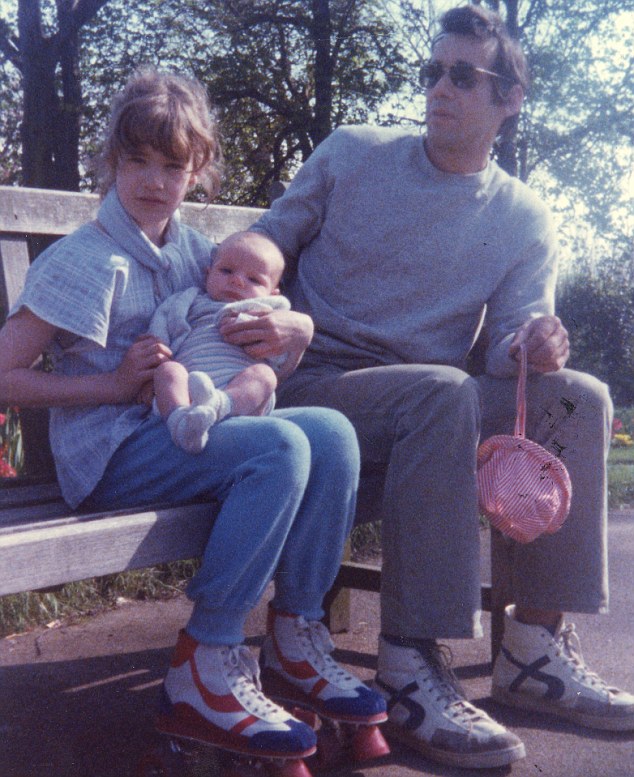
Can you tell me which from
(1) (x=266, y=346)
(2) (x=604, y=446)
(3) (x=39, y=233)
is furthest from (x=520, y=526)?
(3) (x=39, y=233)

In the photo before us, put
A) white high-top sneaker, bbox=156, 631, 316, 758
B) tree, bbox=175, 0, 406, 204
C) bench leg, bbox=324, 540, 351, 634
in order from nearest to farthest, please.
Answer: white high-top sneaker, bbox=156, 631, 316, 758
bench leg, bbox=324, 540, 351, 634
tree, bbox=175, 0, 406, 204

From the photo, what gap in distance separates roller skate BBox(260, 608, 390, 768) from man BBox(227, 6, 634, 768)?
17cm

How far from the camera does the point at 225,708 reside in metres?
2.07

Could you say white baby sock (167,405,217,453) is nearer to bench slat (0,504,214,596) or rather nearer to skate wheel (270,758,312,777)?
bench slat (0,504,214,596)

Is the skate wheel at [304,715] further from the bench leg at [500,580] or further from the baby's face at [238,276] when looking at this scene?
the baby's face at [238,276]

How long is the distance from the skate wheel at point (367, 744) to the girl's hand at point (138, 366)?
2.97 ft

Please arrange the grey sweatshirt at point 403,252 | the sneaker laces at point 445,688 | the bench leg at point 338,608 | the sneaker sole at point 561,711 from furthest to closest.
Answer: the bench leg at point 338,608
the grey sweatshirt at point 403,252
the sneaker sole at point 561,711
the sneaker laces at point 445,688

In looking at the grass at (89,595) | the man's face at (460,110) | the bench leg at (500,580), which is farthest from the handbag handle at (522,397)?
the grass at (89,595)

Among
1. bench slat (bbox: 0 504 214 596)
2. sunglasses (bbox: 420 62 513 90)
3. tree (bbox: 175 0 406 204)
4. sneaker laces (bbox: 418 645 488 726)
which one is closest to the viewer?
bench slat (bbox: 0 504 214 596)

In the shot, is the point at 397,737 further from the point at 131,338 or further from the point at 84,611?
the point at 84,611

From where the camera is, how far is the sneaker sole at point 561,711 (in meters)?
2.65

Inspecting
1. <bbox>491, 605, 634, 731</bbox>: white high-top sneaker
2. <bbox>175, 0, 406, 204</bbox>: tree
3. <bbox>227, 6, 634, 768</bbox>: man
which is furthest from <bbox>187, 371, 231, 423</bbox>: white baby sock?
<bbox>175, 0, 406, 204</bbox>: tree

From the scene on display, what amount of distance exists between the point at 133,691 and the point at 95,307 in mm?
1230

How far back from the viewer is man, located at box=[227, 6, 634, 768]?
243 cm
